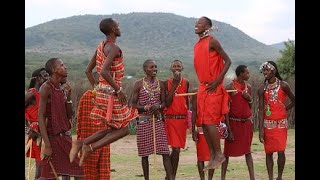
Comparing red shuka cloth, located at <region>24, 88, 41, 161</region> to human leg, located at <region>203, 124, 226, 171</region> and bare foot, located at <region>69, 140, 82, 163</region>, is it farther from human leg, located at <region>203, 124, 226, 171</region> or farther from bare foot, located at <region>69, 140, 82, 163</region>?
human leg, located at <region>203, 124, 226, 171</region>

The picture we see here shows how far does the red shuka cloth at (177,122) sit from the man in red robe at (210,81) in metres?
2.53

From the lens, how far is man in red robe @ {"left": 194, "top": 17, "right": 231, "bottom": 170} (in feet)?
24.7

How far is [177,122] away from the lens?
33.9 ft

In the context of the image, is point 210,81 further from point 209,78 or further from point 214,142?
point 214,142

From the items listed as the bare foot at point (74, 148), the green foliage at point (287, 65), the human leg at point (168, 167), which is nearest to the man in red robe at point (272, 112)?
the human leg at point (168, 167)

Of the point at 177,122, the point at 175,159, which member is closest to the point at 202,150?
the point at 175,159

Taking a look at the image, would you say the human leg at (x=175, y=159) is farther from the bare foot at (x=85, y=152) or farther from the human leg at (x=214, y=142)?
the bare foot at (x=85, y=152)

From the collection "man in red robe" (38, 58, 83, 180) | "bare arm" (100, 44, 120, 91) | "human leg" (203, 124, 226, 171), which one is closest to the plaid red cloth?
"man in red robe" (38, 58, 83, 180)

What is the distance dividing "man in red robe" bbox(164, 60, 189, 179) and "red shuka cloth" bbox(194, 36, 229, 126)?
241 cm
